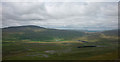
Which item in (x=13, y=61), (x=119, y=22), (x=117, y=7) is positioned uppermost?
(x=117, y=7)

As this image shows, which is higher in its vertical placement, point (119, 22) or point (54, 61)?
point (119, 22)

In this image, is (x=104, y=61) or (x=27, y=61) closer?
(x=104, y=61)

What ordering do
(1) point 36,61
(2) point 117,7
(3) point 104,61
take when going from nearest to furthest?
(3) point 104,61, (1) point 36,61, (2) point 117,7

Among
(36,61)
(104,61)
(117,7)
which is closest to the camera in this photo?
(104,61)

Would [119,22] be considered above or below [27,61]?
above

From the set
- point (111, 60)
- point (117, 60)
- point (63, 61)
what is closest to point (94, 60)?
point (111, 60)

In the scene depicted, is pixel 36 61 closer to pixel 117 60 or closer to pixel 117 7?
pixel 117 60

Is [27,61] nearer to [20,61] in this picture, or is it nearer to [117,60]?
[20,61]

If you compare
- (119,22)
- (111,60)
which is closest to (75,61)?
(111,60)

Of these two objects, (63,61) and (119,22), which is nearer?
(63,61)
